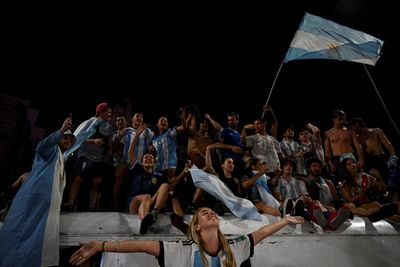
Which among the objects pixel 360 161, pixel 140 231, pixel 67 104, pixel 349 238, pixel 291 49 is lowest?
pixel 67 104

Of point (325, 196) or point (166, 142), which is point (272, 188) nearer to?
point (325, 196)

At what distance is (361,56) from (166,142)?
17.9ft

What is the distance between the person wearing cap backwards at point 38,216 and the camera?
375 centimetres

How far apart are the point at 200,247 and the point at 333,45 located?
22.0 feet

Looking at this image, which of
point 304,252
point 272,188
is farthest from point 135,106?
point 304,252

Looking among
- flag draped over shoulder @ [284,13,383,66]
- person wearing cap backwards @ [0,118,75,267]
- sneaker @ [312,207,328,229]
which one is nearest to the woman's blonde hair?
person wearing cap backwards @ [0,118,75,267]

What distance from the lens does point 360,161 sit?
7.35 m

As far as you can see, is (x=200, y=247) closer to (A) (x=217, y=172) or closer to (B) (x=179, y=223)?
(B) (x=179, y=223)

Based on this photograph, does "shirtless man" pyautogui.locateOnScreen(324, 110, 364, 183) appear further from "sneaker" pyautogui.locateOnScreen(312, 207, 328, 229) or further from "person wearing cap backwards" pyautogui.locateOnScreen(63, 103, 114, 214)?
"person wearing cap backwards" pyautogui.locateOnScreen(63, 103, 114, 214)

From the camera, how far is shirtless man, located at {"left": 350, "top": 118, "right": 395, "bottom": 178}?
7344 mm

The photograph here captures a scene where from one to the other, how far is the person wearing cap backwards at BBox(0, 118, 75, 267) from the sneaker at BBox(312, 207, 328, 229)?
12.5ft

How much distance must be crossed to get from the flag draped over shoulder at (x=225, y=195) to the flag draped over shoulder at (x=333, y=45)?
429cm

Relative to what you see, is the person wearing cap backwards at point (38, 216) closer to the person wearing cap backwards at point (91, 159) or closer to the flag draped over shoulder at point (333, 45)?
the person wearing cap backwards at point (91, 159)

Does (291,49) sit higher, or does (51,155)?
(291,49)
